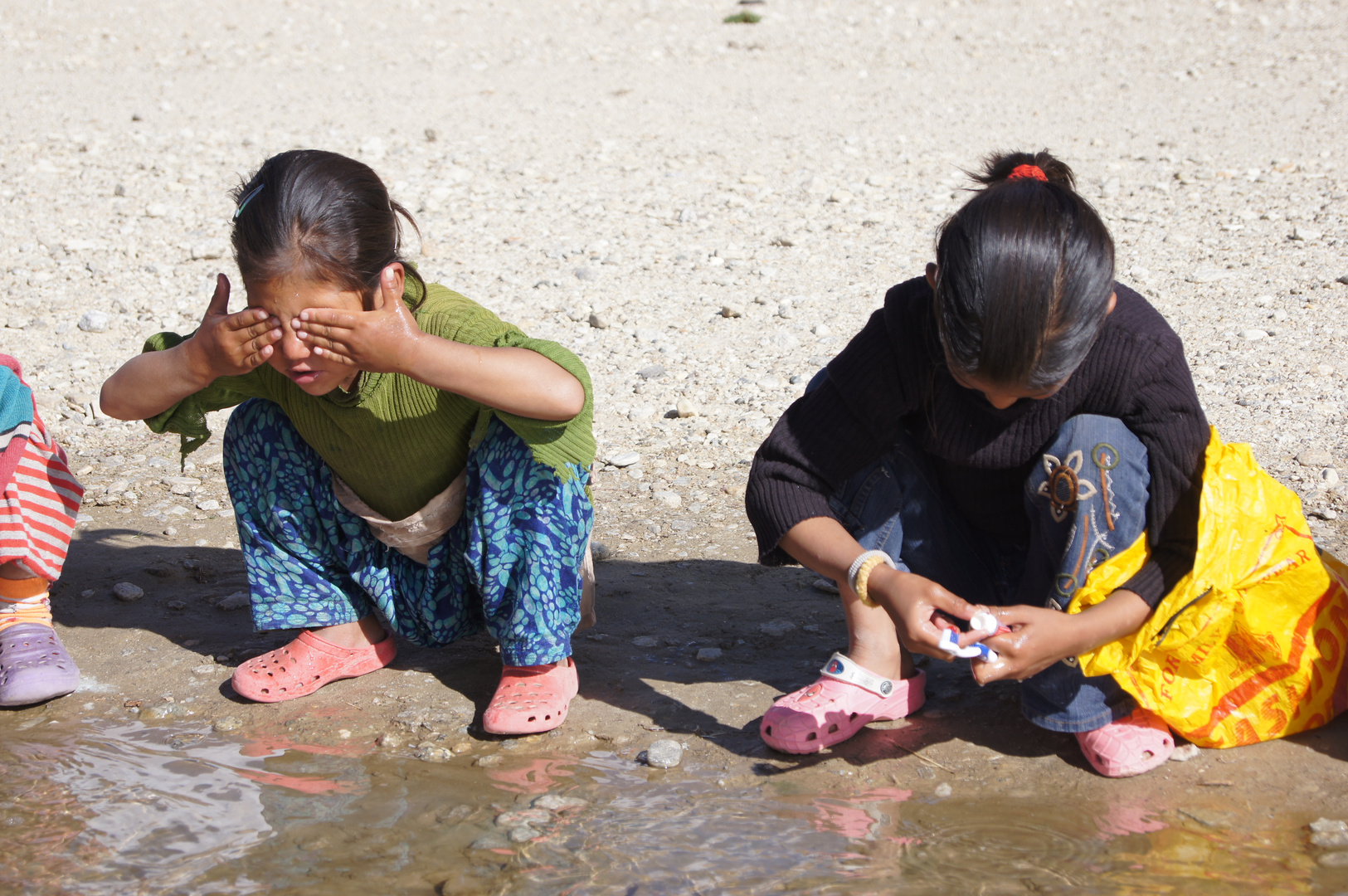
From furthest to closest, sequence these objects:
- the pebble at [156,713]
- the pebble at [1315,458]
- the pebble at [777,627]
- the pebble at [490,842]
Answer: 1. the pebble at [1315,458]
2. the pebble at [777,627]
3. the pebble at [156,713]
4. the pebble at [490,842]

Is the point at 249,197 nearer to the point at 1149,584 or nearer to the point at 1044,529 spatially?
the point at 1044,529

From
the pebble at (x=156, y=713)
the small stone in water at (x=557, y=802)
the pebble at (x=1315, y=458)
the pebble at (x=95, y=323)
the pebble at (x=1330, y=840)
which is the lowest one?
the pebble at (x=1330, y=840)

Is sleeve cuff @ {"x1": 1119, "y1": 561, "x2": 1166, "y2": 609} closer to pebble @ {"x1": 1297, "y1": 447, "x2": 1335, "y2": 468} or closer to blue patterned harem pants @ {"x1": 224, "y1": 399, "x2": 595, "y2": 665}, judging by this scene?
blue patterned harem pants @ {"x1": 224, "y1": 399, "x2": 595, "y2": 665}

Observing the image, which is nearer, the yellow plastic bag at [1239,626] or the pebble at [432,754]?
the yellow plastic bag at [1239,626]

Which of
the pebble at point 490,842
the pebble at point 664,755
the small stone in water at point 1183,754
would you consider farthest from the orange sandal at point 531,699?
the small stone in water at point 1183,754

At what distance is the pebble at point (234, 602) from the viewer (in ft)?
9.38

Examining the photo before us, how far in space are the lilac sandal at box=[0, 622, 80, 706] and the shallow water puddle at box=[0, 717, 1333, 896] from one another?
193mm

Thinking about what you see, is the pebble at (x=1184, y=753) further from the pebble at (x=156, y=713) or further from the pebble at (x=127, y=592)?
the pebble at (x=127, y=592)

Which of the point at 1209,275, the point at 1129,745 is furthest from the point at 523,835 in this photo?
the point at 1209,275

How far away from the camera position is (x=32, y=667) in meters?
2.41

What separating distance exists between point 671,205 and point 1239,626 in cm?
410

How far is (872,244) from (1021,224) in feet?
11.2

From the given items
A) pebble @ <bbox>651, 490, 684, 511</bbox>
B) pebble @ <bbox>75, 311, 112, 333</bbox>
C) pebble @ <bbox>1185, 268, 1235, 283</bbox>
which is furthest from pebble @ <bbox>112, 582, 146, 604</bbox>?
pebble @ <bbox>1185, 268, 1235, 283</bbox>

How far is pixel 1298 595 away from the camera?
2010 mm
